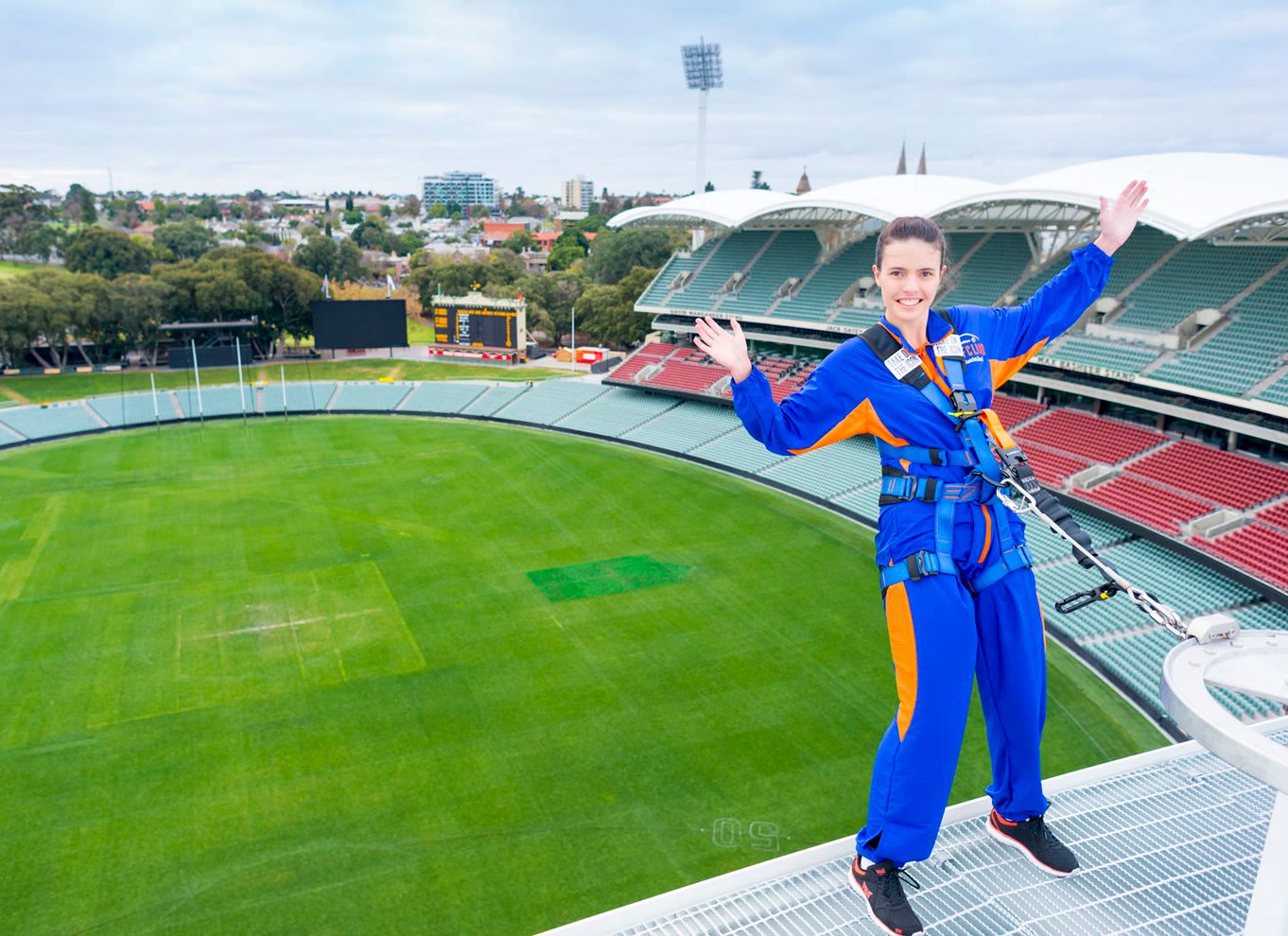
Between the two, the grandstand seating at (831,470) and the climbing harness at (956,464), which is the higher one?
the climbing harness at (956,464)

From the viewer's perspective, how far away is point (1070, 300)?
4.61 meters

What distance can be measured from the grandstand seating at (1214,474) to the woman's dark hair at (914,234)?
19966 mm

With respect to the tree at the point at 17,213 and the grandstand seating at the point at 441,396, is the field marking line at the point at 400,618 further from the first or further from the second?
the tree at the point at 17,213

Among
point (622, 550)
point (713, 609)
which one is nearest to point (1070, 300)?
point (713, 609)

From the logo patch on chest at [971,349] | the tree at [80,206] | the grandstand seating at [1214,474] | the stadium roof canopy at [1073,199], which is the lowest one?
the grandstand seating at [1214,474]

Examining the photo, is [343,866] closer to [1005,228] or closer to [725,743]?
[725,743]

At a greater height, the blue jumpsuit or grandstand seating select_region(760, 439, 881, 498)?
the blue jumpsuit

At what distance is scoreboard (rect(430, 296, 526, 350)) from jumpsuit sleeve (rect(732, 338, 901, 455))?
45947mm

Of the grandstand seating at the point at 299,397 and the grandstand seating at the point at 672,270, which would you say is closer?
the grandstand seating at the point at 299,397

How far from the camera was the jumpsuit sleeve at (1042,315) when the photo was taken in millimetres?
4609

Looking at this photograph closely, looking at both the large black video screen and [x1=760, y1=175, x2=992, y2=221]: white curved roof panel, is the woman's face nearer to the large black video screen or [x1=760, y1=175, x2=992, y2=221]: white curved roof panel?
[x1=760, y1=175, x2=992, y2=221]: white curved roof panel

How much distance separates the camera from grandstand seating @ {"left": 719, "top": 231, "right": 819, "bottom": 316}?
37375 mm

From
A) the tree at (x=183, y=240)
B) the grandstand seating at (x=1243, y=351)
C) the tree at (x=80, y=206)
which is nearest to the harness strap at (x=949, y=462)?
the grandstand seating at (x=1243, y=351)

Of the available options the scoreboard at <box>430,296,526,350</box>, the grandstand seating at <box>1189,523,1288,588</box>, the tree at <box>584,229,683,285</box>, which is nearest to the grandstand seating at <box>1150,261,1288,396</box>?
the grandstand seating at <box>1189,523,1288,588</box>
